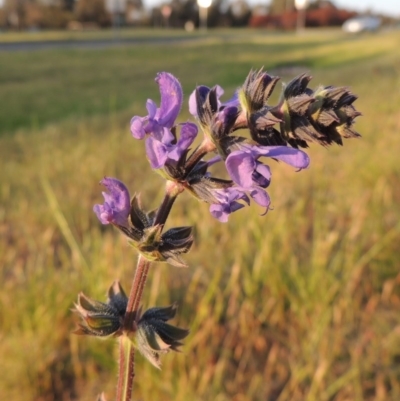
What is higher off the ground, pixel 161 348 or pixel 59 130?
pixel 161 348

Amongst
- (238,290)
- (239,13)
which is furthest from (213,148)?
(239,13)

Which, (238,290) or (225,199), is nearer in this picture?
(225,199)

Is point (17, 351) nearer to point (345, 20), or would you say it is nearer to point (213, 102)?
point (213, 102)

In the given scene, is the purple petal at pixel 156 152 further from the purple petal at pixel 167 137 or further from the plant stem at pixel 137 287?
the plant stem at pixel 137 287

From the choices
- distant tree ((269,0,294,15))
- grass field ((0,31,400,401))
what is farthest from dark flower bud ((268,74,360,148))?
distant tree ((269,0,294,15))

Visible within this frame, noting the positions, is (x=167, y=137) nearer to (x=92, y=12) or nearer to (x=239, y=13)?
(x=92, y=12)

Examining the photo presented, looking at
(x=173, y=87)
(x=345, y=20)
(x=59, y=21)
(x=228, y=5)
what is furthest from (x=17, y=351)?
(x=345, y=20)

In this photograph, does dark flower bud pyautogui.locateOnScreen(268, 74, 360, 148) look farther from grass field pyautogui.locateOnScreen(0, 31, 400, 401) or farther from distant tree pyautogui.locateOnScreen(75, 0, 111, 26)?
distant tree pyautogui.locateOnScreen(75, 0, 111, 26)
